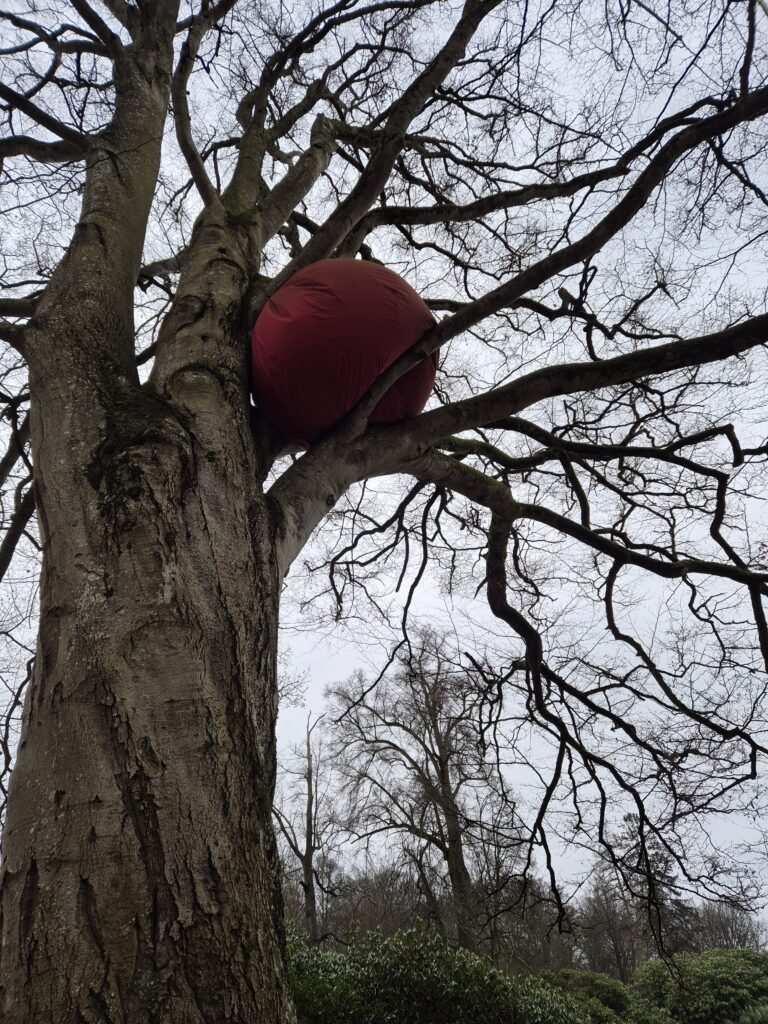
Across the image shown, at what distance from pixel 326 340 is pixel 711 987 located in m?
12.8

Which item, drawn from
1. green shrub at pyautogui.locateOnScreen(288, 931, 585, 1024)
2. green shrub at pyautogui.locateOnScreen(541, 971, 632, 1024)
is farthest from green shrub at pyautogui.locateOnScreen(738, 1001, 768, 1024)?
green shrub at pyautogui.locateOnScreen(288, 931, 585, 1024)

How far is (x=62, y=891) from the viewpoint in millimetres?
749

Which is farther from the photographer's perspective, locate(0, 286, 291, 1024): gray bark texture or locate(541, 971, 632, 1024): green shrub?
locate(541, 971, 632, 1024): green shrub

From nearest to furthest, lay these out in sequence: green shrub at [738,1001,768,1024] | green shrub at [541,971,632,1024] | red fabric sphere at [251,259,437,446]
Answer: red fabric sphere at [251,259,437,446] → green shrub at [738,1001,768,1024] → green shrub at [541,971,632,1024]

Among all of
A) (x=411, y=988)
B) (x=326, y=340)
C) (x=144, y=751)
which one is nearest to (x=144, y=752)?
(x=144, y=751)

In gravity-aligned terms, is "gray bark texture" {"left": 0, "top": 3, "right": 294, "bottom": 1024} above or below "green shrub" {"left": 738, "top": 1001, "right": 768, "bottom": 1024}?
above

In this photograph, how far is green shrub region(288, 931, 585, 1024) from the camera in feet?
14.8

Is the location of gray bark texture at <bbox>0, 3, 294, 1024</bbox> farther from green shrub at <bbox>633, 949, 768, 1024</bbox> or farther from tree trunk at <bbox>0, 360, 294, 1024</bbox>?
green shrub at <bbox>633, 949, 768, 1024</bbox>

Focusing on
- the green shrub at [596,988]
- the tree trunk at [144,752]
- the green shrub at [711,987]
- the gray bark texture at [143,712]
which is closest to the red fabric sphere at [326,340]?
the gray bark texture at [143,712]

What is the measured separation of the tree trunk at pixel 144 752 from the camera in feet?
2.31

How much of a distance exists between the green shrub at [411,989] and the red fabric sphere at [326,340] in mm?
4762

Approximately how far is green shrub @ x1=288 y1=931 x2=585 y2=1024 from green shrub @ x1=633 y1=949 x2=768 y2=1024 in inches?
208

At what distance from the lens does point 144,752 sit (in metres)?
0.86

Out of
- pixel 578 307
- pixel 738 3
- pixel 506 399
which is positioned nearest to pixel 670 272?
pixel 578 307
